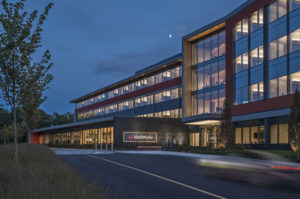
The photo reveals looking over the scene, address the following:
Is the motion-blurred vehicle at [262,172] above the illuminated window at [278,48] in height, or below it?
below

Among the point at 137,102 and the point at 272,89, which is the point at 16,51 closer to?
the point at 272,89

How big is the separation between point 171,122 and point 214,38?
15.9 m

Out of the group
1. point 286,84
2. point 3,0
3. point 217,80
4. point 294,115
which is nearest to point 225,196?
point 3,0

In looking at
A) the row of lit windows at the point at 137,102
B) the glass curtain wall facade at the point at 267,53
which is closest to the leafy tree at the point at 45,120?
the row of lit windows at the point at 137,102

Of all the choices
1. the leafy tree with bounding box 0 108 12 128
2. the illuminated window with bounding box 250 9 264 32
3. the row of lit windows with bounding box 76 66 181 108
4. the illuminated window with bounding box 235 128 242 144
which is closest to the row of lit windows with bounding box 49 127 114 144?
the row of lit windows with bounding box 76 66 181 108

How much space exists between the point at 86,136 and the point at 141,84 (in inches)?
Answer: 624

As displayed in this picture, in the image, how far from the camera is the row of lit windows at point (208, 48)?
47094mm

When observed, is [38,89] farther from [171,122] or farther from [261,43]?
[171,122]

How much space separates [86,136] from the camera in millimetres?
65188

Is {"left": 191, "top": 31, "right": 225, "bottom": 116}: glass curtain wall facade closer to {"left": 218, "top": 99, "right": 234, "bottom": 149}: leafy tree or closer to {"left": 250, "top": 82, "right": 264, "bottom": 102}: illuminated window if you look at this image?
{"left": 250, "top": 82, "right": 264, "bottom": 102}: illuminated window

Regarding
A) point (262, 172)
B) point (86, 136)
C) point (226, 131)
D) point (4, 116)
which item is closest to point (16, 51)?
point (262, 172)

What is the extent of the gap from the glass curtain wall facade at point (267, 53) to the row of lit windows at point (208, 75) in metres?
3.70

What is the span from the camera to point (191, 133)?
55.1m

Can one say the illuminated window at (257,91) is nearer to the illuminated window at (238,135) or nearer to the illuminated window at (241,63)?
the illuminated window at (241,63)
